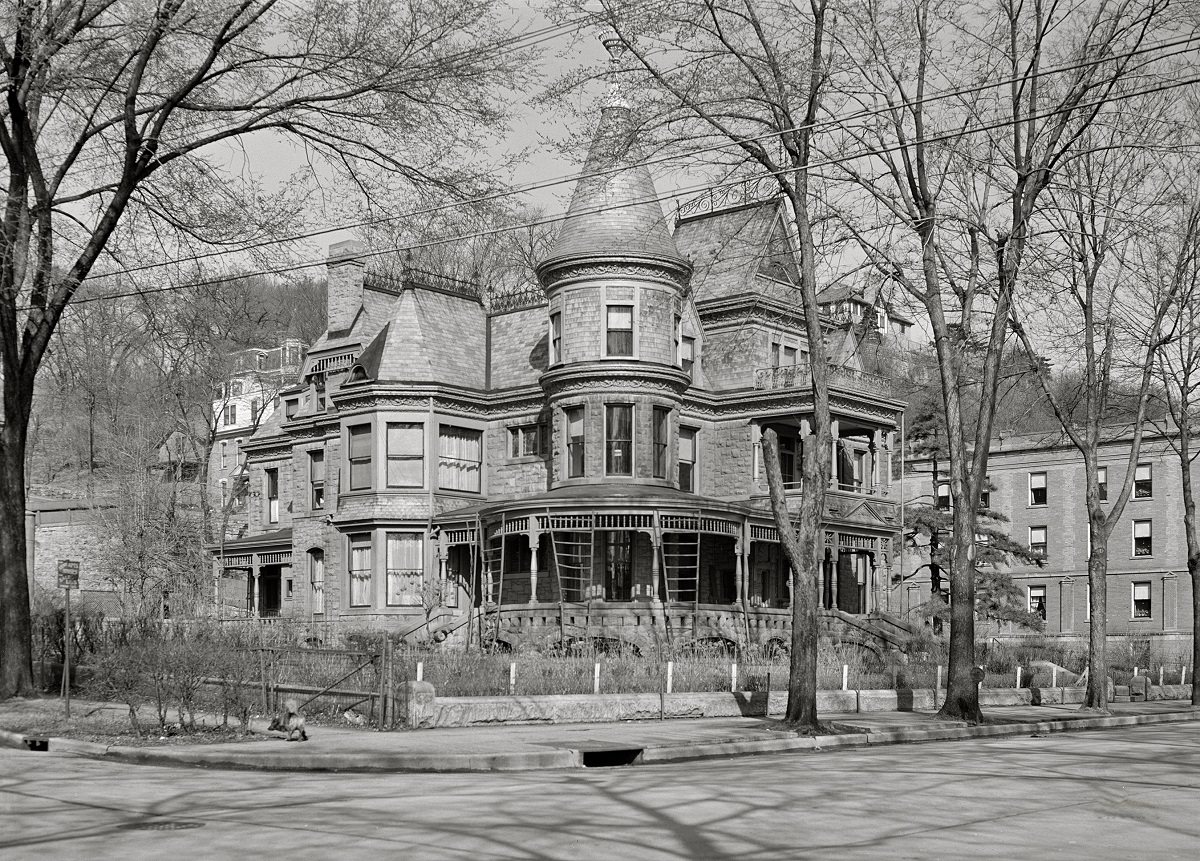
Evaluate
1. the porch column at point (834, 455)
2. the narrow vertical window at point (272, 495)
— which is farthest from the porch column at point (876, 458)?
the narrow vertical window at point (272, 495)

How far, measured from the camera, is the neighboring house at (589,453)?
37.8 meters

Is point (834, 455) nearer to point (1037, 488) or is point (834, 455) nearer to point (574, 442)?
point (574, 442)

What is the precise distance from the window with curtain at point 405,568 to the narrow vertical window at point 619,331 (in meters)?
8.85

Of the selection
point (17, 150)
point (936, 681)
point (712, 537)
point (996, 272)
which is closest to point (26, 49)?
point (17, 150)

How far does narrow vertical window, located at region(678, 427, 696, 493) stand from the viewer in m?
42.2

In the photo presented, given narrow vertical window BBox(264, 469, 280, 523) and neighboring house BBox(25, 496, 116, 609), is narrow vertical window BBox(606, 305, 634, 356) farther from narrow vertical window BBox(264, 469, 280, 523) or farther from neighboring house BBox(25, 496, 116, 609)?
neighboring house BBox(25, 496, 116, 609)

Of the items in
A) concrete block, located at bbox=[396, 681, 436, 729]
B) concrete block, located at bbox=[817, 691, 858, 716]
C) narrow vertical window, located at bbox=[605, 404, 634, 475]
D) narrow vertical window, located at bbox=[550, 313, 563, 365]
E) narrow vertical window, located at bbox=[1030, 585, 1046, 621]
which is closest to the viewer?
concrete block, located at bbox=[396, 681, 436, 729]

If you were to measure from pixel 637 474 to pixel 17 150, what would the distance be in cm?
2050

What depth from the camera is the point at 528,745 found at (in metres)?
18.3

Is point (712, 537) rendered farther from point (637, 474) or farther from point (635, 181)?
point (635, 181)

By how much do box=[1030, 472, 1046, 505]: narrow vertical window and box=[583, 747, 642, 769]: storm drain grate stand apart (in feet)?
163

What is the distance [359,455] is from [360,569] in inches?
144

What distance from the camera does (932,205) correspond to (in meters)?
24.9

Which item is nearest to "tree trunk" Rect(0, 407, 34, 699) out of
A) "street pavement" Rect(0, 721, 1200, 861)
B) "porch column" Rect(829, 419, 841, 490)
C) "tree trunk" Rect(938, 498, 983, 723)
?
"street pavement" Rect(0, 721, 1200, 861)
